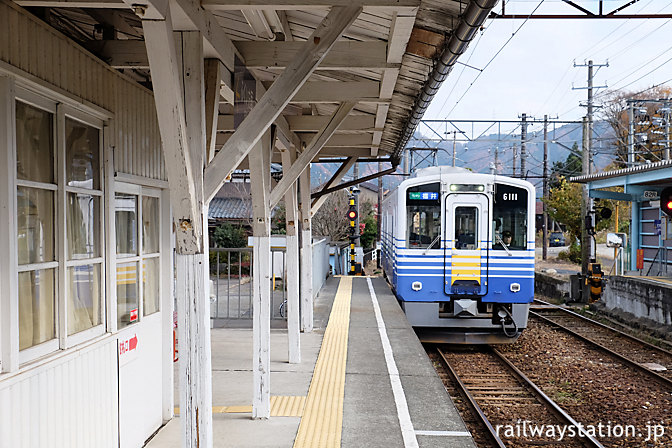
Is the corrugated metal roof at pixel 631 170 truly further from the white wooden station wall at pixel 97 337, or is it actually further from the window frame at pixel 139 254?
the white wooden station wall at pixel 97 337

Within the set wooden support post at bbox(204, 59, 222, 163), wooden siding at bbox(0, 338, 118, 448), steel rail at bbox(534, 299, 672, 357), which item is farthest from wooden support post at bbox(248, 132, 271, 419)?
steel rail at bbox(534, 299, 672, 357)

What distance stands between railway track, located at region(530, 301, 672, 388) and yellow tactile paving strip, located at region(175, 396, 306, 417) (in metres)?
4.87

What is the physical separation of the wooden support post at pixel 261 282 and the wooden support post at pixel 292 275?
164 centimetres

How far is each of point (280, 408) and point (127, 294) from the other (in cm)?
179

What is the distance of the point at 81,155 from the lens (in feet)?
12.6

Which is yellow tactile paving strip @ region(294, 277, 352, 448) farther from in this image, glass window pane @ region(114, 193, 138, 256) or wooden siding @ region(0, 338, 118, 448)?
glass window pane @ region(114, 193, 138, 256)

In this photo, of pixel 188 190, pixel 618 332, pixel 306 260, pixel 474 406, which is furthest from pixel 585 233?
Result: pixel 188 190

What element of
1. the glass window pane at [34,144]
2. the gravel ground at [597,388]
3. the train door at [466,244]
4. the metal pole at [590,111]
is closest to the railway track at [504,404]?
the gravel ground at [597,388]

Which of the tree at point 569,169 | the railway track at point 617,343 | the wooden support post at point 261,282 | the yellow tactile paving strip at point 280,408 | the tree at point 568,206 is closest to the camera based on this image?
the wooden support post at point 261,282

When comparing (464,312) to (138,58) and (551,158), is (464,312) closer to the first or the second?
(138,58)

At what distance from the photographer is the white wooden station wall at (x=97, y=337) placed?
2920 millimetres

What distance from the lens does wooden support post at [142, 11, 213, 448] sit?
289 centimetres

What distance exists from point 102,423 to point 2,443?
1.17 metres

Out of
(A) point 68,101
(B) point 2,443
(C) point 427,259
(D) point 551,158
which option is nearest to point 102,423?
(B) point 2,443
